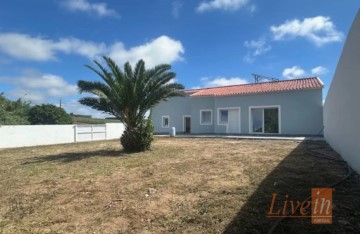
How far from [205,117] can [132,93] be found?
16251mm

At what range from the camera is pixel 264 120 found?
25094 millimetres

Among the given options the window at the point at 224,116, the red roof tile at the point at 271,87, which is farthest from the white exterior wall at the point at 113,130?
the window at the point at 224,116

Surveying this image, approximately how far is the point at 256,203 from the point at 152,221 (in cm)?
202

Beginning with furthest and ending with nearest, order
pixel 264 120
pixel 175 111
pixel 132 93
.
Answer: pixel 175 111 → pixel 264 120 → pixel 132 93

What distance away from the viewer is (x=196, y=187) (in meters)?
6.82

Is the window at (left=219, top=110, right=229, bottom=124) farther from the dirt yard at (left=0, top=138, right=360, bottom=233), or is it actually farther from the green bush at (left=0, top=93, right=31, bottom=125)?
the green bush at (left=0, top=93, right=31, bottom=125)

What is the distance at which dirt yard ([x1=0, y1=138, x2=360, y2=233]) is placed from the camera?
4.58m

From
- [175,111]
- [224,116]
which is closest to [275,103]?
[224,116]

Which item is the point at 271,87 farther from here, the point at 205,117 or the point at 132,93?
the point at 132,93

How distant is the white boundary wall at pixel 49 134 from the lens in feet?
66.5

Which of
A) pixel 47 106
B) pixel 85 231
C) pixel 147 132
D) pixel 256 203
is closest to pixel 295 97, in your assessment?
pixel 147 132

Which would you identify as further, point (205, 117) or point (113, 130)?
point (205, 117)

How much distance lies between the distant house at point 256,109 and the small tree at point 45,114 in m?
13.9

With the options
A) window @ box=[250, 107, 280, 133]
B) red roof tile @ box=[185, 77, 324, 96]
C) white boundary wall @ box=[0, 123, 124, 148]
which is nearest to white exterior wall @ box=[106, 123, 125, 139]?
white boundary wall @ box=[0, 123, 124, 148]
